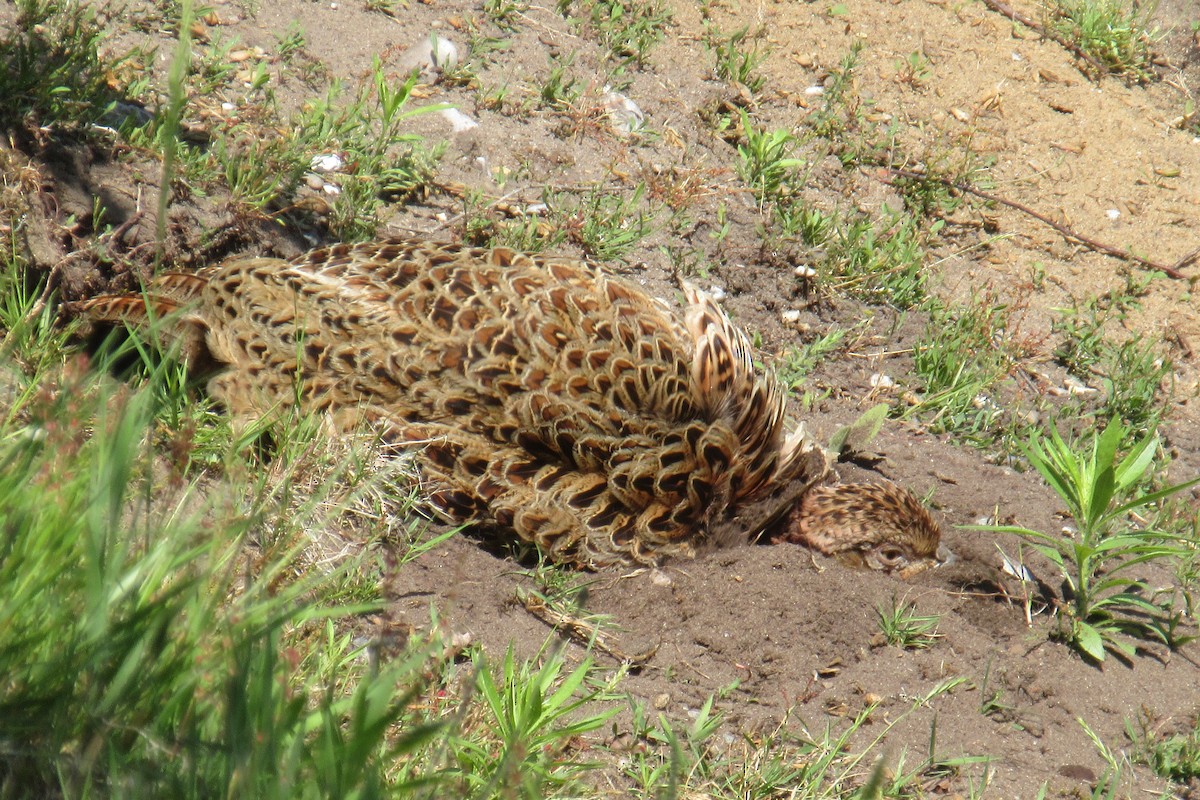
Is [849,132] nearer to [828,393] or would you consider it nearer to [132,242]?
[828,393]

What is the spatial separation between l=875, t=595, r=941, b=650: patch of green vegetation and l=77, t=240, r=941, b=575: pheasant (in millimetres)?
739

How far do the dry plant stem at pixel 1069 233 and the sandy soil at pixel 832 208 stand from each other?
4 cm

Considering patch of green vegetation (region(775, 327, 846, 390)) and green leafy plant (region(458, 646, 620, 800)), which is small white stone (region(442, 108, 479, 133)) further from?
green leafy plant (region(458, 646, 620, 800))

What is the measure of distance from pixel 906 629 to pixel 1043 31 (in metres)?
5.02

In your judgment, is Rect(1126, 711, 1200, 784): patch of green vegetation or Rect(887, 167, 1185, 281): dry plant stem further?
Rect(887, 167, 1185, 281): dry plant stem

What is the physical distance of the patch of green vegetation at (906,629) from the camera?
407 cm

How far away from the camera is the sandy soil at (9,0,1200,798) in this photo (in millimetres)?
3834

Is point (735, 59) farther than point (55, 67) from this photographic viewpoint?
Yes

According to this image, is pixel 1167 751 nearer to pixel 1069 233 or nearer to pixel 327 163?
pixel 1069 233

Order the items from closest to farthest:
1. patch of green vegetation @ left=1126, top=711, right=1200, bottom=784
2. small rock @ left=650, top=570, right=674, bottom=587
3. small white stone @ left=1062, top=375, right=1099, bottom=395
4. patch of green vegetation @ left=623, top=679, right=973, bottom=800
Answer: patch of green vegetation @ left=623, top=679, right=973, bottom=800 → patch of green vegetation @ left=1126, top=711, right=1200, bottom=784 → small rock @ left=650, top=570, right=674, bottom=587 → small white stone @ left=1062, top=375, right=1099, bottom=395

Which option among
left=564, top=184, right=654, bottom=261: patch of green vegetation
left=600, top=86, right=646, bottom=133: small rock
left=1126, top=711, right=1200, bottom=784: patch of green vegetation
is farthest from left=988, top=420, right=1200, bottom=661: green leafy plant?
left=600, top=86, right=646, bottom=133: small rock

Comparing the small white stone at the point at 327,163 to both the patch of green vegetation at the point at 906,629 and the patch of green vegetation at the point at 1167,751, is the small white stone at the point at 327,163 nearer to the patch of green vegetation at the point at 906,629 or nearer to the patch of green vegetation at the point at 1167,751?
the patch of green vegetation at the point at 906,629

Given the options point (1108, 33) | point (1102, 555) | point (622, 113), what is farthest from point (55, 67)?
point (1108, 33)

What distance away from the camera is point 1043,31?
744cm
